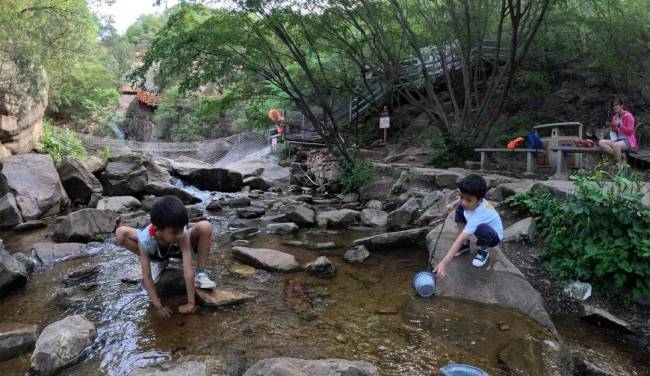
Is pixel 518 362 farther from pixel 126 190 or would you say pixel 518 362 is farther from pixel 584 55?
pixel 584 55

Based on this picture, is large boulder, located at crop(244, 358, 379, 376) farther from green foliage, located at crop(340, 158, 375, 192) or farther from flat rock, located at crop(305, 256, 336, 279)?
green foliage, located at crop(340, 158, 375, 192)

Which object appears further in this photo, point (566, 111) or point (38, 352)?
point (566, 111)

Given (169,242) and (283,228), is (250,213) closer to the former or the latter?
(283,228)

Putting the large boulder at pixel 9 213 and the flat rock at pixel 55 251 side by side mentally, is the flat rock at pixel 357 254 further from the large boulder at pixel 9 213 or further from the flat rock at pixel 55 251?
the large boulder at pixel 9 213

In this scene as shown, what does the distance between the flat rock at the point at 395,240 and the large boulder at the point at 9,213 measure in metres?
6.34

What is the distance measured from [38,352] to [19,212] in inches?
258

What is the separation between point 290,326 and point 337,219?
426cm

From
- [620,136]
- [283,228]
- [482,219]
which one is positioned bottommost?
[283,228]

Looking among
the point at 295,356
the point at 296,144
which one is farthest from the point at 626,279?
the point at 296,144

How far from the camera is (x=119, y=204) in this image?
30.8 ft

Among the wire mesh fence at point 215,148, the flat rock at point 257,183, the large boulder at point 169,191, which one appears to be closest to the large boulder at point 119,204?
the large boulder at point 169,191

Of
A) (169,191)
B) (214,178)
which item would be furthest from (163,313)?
(214,178)

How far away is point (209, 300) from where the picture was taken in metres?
3.64

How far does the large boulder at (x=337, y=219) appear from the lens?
746 centimetres
